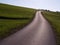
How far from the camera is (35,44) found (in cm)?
1308

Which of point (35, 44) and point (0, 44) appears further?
point (35, 44)

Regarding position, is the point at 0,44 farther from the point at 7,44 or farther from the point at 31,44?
the point at 31,44

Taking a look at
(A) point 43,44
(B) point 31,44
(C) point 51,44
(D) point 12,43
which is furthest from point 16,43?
(C) point 51,44

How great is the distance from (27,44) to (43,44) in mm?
1570

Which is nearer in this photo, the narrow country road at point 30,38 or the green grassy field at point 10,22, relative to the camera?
the narrow country road at point 30,38

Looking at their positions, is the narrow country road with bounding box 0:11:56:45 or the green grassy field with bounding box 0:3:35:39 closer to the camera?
the narrow country road with bounding box 0:11:56:45

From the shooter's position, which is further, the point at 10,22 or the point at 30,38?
the point at 10,22

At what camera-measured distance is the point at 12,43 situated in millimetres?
12531

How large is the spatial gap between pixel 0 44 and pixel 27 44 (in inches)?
85.8

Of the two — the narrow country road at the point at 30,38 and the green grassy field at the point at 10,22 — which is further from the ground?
the narrow country road at the point at 30,38

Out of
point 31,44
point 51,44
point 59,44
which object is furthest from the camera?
point 59,44

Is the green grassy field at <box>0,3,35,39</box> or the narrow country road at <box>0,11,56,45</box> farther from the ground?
the narrow country road at <box>0,11,56,45</box>

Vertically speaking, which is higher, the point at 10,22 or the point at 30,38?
the point at 30,38

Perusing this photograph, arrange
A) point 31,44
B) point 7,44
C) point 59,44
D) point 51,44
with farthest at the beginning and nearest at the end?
point 59,44, point 51,44, point 31,44, point 7,44
